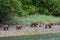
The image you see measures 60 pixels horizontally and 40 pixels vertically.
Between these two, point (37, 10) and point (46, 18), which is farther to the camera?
point (37, 10)

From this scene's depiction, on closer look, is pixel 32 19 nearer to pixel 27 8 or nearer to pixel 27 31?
pixel 27 8

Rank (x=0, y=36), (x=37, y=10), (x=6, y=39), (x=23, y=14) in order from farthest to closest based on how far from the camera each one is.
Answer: (x=37, y=10) → (x=23, y=14) → (x=0, y=36) → (x=6, y=39)

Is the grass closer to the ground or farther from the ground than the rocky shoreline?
closer to the ground

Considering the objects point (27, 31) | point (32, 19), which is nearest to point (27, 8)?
point (32, 19)

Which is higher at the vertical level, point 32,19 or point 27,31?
point 27,31

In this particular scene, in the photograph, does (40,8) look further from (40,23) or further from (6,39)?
(6,39)

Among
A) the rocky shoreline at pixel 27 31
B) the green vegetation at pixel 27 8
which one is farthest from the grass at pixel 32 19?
the rocky shoreline at pixel 27 31

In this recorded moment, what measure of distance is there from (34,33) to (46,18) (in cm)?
998

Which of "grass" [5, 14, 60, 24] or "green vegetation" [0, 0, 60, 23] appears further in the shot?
"grass" [5, 14, 60, 24]

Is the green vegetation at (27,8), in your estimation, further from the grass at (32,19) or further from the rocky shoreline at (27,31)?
the rocky shoreline at (27,31)

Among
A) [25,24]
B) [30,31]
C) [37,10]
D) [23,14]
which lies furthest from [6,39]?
[37,10]

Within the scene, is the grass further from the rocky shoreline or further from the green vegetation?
the rocky shoreline

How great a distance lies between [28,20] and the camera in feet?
146

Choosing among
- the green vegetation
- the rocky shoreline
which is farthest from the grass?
the rocky shoreline
